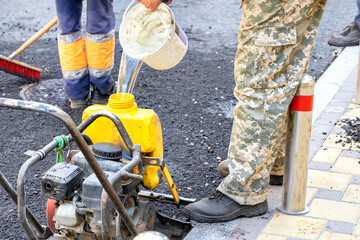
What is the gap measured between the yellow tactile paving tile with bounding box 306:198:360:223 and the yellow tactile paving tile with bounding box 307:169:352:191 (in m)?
0.19

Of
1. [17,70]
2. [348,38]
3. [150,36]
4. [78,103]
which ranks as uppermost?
[150,36]

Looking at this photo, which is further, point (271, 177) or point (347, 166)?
point (347, 166)

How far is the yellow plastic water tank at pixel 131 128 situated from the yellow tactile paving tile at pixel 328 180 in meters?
1.17

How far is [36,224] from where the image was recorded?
8.34 feet

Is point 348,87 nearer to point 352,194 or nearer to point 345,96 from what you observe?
point 345,96

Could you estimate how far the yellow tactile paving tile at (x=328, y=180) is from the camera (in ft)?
11.2

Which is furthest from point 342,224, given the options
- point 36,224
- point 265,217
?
point 36,224

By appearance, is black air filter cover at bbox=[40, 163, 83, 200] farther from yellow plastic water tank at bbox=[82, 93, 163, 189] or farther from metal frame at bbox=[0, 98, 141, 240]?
yellow plastic water tank at bbox=[82, 93, 163, 189]

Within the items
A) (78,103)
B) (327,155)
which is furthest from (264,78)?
(78,103)

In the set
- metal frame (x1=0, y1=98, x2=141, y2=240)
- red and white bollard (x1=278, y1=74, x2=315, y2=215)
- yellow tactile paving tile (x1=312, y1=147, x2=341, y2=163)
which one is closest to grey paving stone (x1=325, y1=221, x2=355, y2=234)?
red and white bollard (x1=278, y1=74, x2=315, y2=215)

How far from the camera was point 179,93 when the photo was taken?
5.11 metres

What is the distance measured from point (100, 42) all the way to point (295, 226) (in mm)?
2407

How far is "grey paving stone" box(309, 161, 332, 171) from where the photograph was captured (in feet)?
11.9

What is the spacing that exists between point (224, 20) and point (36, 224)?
5.38 meters
